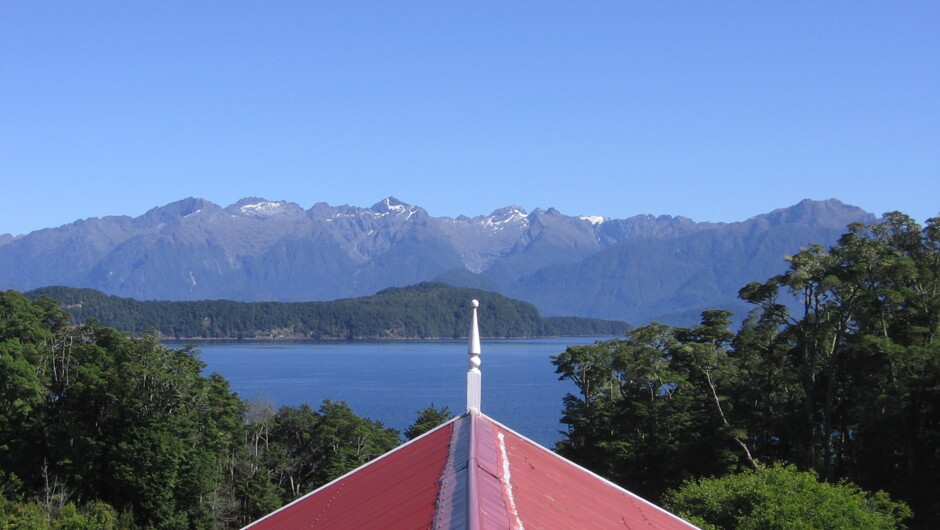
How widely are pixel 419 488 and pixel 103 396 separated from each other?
141 feet

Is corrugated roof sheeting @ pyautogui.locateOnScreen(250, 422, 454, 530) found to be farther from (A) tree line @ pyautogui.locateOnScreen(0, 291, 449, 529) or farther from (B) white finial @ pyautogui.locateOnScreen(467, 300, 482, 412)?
(A) tree line @ pyautogui.locateOnScreen(0, 291, 449, 529)

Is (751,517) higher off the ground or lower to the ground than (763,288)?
lower

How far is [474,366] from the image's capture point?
8680 millimetres

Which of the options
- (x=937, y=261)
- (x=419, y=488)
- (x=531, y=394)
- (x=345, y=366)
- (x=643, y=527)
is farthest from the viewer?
(x=345, y=366)

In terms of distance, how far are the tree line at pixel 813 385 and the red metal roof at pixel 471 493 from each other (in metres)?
23.3

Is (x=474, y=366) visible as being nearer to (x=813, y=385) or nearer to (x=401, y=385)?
(x=813, y=385)

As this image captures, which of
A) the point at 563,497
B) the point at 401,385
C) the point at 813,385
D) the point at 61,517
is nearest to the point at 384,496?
the point at 563,497

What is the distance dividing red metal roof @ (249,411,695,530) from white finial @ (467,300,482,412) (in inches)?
5.3

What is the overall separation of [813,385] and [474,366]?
1337 inches

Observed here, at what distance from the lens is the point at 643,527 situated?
822cm

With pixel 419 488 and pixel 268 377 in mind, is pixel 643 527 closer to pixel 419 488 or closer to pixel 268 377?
pixel 419 488

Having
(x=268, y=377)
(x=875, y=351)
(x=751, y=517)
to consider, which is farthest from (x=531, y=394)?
(x=751, y=517)

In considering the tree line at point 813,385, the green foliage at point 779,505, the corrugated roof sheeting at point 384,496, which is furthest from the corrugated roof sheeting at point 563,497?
the tree line at point 813,385

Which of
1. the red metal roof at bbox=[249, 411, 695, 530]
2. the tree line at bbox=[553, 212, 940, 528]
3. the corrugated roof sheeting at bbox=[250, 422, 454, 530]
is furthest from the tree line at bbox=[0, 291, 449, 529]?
the red metal roof at bbox=[249, 411, 695, 530]
